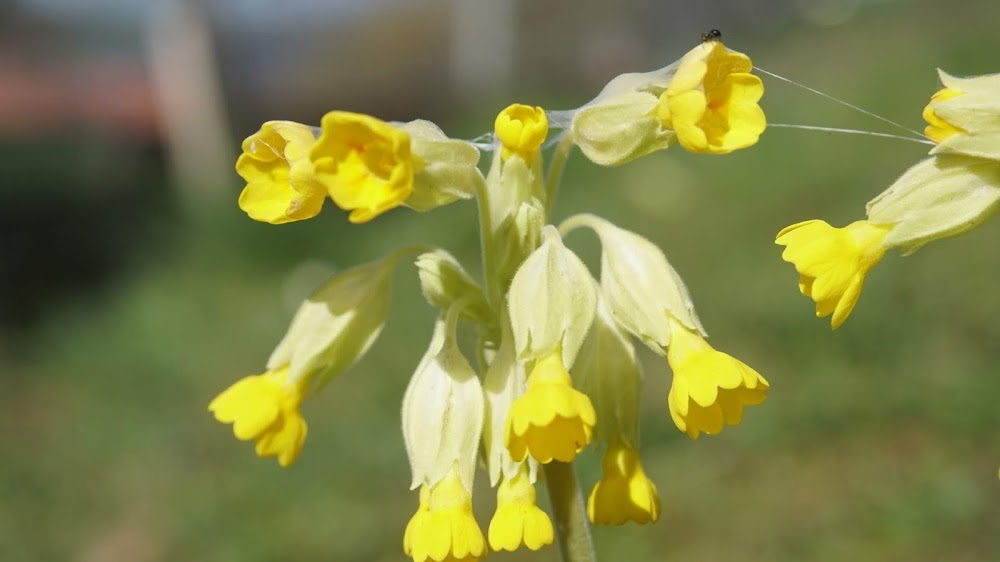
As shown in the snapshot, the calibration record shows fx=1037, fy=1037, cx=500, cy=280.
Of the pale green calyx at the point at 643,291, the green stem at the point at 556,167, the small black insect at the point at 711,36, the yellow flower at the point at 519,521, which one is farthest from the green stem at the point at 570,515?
the small black insect at the point at 711,36

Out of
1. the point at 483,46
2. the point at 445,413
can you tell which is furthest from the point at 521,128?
the point at 483,46

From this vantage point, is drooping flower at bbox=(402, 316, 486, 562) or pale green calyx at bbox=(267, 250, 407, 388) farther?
pale green calyx at bbox=(267, 250, 407, 388)

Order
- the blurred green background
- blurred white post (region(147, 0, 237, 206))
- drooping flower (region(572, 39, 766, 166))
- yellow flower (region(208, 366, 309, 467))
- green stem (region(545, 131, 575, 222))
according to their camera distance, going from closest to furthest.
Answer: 1. drooping flower (region(572, 39, 766, 166))
2. green stem (region(545, 131, 575, 222))
3. yellow flower (region(208, 366, 309, 467))
4. the blurred green background
5. blurred white post (region(147, 0, 237, 206))

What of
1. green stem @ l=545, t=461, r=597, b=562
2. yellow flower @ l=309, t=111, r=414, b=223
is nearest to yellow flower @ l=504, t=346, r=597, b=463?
green stem @ l=545, t=461, r=597, b=562

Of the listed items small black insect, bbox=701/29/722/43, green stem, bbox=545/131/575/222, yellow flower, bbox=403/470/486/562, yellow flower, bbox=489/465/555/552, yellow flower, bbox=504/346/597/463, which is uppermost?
small black insect, bbox=701/29/722/43

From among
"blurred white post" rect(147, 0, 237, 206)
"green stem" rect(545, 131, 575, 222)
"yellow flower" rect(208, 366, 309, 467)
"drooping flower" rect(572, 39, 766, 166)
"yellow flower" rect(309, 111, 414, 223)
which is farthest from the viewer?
"blurred white post" rect(147, 0, 237, 206)

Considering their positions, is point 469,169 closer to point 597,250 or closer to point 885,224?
point 885,224

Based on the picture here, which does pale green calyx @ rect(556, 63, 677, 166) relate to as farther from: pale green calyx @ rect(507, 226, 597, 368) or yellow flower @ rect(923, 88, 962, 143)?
yellow flower @ rect(923, 88, 962, 143)

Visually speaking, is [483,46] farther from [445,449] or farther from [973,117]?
[973,117]
